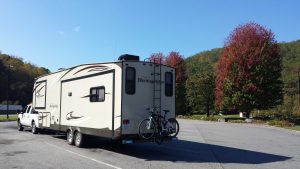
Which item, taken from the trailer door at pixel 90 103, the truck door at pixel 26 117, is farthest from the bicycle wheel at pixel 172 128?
the truck door at pixel 26 117

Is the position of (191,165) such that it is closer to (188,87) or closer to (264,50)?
(264,50)

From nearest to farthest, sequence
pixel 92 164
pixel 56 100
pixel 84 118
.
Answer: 1. pixel 92 164
2. pixel 84 118
3. pixel 56 100

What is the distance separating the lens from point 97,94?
1531 centimetres

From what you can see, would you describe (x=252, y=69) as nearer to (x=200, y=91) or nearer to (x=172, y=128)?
(x=200, y=91)

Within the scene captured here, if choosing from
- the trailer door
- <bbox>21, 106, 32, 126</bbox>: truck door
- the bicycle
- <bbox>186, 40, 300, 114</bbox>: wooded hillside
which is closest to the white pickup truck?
<bbox>21, 106, 32, 126</bbox>: truck door

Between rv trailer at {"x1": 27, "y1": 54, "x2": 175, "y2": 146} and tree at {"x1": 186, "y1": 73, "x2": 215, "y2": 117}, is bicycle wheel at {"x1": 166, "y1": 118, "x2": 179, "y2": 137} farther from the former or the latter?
tree at {"x1": 186, "y1": 73, "x2": 215, "y2": 117}

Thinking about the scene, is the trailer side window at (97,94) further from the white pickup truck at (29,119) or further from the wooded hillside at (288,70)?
the wooded hillside at (288,70)

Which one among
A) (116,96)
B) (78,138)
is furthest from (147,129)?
(78,138)

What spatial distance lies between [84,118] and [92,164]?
4128mm

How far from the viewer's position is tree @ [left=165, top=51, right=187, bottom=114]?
205 feet

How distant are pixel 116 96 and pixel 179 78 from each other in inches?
1922

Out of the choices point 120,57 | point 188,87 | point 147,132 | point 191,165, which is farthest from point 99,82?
point 188,87

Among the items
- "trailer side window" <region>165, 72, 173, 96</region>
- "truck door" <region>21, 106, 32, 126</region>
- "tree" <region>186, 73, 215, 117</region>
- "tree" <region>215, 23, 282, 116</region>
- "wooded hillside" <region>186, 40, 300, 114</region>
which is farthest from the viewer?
"wooded hillside" <region>186, 40, 300, 114</region>

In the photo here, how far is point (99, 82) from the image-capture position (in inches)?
599
